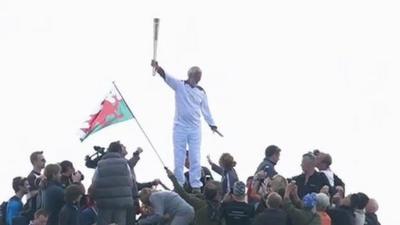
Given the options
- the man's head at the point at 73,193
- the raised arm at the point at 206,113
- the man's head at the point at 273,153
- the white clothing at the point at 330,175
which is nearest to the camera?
the man's head at the point at 73,193

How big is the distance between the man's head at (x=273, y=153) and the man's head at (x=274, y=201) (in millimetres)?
2880

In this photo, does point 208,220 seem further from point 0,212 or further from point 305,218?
point 0,212

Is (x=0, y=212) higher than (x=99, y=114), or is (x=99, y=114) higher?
(x=99, y=114)

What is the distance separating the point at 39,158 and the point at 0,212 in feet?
5.20

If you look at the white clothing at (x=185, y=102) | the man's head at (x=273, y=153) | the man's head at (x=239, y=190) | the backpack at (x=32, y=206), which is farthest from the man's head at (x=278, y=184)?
the backpack at (x=32, y=206)

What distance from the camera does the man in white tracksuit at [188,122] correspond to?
3562 centimetres

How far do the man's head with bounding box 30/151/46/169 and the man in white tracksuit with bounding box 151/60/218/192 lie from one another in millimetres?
2960

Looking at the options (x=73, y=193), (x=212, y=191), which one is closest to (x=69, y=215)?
(x=73, y=193)

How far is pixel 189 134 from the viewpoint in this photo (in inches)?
1407

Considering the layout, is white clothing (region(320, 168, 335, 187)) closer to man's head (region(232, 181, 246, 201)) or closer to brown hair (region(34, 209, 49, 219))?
man's head (region(232, 181, 246, 201))

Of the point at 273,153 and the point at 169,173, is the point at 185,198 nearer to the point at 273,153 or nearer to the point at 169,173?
the point at 169,173

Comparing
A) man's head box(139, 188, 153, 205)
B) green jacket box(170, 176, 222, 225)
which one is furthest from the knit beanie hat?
man's head box(139, 188, 153, 205)

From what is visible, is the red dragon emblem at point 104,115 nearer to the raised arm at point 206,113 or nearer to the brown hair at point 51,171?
the raised arm at point 206,113

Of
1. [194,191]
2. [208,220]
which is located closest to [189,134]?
[194,191]
